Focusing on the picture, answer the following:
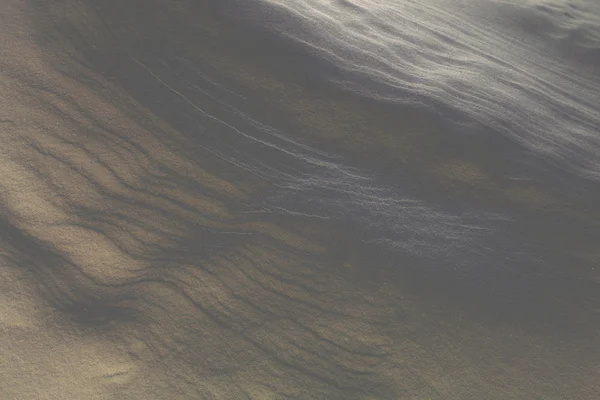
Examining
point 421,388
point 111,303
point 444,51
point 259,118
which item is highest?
point 444,51

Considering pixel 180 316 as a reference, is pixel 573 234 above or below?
above

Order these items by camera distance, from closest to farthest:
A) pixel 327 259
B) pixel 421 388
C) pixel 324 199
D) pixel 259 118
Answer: pixel 421 388
pixel 327 259
pixel 324 199
pixel 259 118

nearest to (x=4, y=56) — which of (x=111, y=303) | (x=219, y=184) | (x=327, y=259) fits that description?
(x=219, y=184)

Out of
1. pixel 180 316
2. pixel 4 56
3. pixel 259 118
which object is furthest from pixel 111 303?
pixel 4 56

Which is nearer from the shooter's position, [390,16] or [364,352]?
[364,352]

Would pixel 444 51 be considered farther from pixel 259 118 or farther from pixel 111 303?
pixel 111 303

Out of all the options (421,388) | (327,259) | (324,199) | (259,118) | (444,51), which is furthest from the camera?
(444,51)
